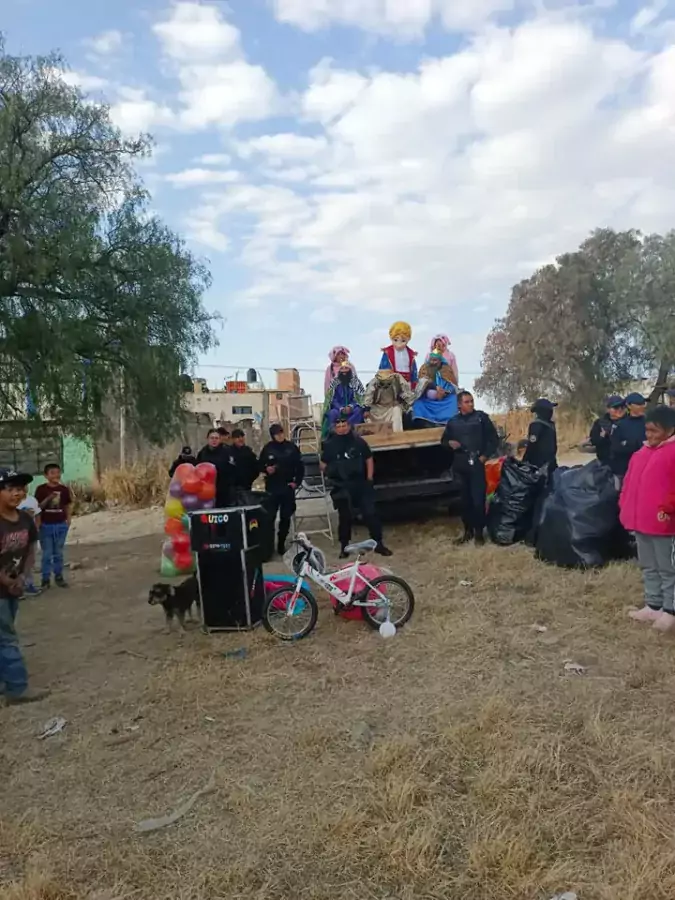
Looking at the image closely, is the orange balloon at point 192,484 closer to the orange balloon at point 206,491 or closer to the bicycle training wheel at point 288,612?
the orange balloon at point 206,491

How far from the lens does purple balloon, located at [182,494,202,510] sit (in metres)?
7.29

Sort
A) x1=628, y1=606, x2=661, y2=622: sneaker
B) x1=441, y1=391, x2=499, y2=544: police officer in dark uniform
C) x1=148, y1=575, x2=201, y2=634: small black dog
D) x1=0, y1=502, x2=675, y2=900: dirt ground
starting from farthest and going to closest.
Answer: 1. x1=441, y1=391, x2=499, y2=544: police officer in dark uniform
2. x1=148, y1=575, x2=201, y2=634: small black dog
3. x1=628, y1=606, x2=661, y2=622: sneaker
4. x1=0, y1=502, x2=675, y2=900: dirt ground

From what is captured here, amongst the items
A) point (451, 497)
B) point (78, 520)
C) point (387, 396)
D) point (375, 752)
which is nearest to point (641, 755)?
point (375, 752)

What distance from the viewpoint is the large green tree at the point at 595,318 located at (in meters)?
24.8

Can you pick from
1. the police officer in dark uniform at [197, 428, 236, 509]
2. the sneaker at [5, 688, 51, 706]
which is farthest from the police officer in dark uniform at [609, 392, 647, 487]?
the sneaker at [5, 688, 51, 706]

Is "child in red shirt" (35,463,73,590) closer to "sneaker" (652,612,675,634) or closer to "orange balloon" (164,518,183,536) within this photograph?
"orange balloon" (164,518,183,536)

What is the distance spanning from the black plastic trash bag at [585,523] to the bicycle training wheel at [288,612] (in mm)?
2626

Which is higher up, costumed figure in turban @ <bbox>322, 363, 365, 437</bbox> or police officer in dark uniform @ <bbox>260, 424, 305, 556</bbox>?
costumed figure in turban @ <bbox>322, 363, 365, 437</bbox>

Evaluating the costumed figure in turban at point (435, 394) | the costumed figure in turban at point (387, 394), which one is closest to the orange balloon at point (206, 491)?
the costumed figure in turban at point (387, 394)

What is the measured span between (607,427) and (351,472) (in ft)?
9.25

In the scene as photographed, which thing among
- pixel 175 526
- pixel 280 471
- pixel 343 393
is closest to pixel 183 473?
pixel 175 526

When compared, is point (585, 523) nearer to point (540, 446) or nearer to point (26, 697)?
point (540, 446)

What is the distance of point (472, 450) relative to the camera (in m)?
7.78

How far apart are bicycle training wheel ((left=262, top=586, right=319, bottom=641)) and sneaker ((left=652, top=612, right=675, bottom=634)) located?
2.35 meters
